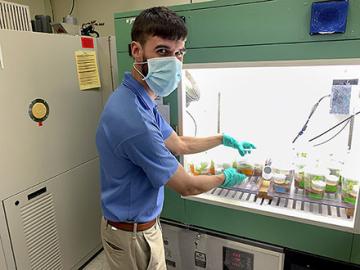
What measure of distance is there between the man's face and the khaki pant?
69cm

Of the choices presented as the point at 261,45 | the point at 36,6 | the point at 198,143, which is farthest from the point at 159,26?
the point at 36,6

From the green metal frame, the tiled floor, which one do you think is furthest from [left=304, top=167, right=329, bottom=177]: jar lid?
the tiled floor

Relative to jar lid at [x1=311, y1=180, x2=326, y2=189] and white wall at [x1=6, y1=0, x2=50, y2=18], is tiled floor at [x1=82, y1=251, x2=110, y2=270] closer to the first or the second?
jar lid at [x1=311, y1=180, x2=326, y2=189]

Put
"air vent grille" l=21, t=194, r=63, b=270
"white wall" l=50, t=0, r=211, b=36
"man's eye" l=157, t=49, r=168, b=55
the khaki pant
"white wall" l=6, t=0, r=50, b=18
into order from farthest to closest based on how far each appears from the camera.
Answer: "white wall" l=6, t=0, r=50, b=18 → "white wall" l=50, t=0, r=211, b=36 → "air vent grille" l=21, t=194, r=63, b=270 → the khaki pant → "man's eye" l=157, t=49, r=168, b=55

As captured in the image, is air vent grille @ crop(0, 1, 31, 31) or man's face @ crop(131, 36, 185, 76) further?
air vent grille @ crop(0, 1, 31, 31)

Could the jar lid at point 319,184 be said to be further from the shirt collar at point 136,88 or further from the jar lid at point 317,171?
the shirt collar at point 136,88

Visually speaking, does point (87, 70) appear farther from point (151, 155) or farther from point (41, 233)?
point (151, 155)

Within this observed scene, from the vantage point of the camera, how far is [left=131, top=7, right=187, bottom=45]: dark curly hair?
1.02m

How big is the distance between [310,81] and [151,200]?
0.96m

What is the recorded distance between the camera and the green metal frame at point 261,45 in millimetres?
1040

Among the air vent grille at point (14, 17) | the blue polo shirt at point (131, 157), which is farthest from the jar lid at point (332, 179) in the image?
the air vent grille at point (14, 17)

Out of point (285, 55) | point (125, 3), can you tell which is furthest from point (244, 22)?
point (125, 3)

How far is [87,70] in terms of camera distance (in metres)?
1.92

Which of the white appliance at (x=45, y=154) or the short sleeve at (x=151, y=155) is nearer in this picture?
the short sleeve at (x=151, y=155)
